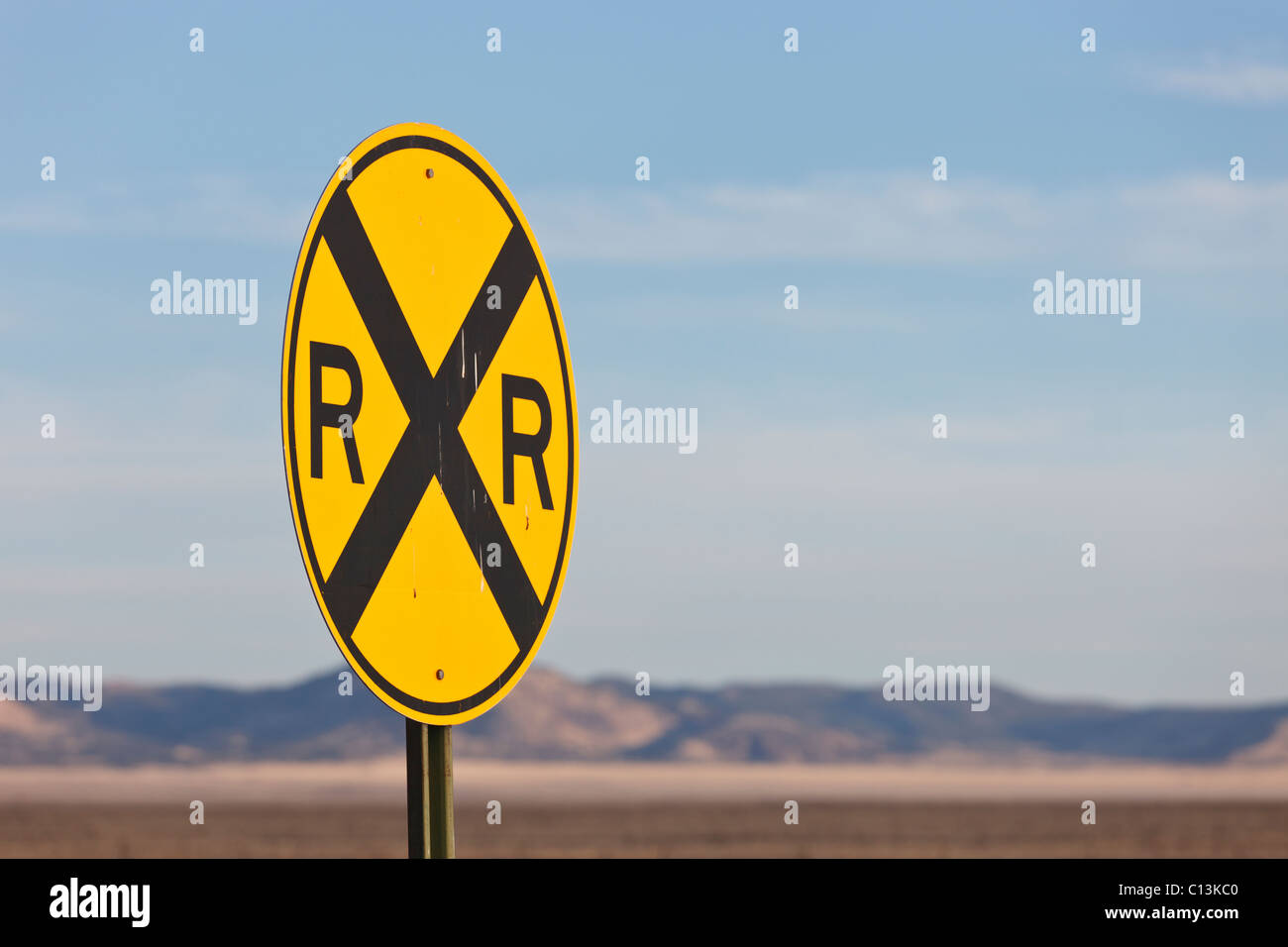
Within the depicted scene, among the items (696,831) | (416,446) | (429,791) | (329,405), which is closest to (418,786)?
(429,791)

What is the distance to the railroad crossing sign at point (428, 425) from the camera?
3139mm

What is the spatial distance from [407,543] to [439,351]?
0.47 metres

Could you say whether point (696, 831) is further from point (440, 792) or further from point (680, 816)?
point (440, 792)

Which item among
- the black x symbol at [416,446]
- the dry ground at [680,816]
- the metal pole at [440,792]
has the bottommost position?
the dry ground at [680,816]

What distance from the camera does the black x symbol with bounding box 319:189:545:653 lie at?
318 cm

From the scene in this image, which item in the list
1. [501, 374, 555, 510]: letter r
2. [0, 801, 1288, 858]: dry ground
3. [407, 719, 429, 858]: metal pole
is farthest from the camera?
[0, 801, 1288, 858]: dry ground

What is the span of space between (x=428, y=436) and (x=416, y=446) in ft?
0.17

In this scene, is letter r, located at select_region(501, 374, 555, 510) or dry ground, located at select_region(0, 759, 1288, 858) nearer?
letter r, located at select_region(501, 374, 555, 510)

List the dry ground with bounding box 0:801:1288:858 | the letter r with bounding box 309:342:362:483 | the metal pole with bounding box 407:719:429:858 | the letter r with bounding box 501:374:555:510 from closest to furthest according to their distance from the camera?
the letter r with bounding box 309:342:362:483
the metal pole with bounding box 407:719:429:858
the letter r with bounding box 501:374:555:510
the dry ground with bounding box 0:801:1288:858

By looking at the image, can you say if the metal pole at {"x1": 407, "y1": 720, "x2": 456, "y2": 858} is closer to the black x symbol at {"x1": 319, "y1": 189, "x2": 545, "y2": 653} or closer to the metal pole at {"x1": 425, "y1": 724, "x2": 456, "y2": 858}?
the metal pole at {"x1": 425, "y1": 724, "x2": 456, "y2": 858}

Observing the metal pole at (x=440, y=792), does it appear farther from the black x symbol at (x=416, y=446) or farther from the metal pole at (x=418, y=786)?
the black x symbol at (x=416, y=446)

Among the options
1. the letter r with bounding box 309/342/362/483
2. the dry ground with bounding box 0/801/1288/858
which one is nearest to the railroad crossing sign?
the letter r with bounding box 309/342/362/483

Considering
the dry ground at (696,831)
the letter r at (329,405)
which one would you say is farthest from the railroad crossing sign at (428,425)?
the dry ground at (696,831)

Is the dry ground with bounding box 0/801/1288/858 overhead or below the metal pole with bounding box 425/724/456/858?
below
